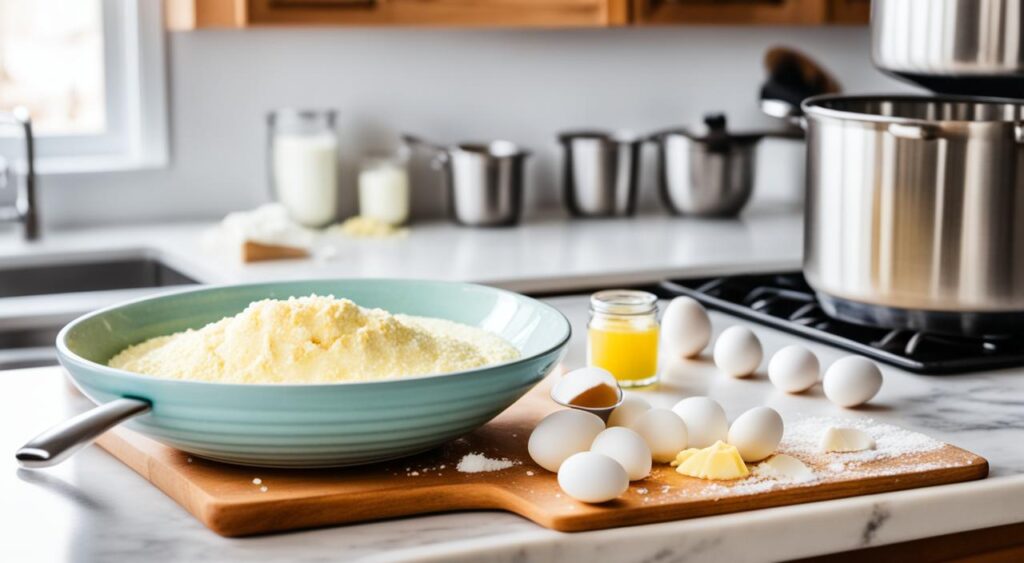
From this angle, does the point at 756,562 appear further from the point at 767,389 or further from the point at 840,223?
the point at 840,223

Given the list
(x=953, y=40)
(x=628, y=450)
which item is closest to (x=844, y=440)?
(x=628, y=450)

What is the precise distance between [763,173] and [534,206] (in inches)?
26.9

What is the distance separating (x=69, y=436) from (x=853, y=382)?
80cm

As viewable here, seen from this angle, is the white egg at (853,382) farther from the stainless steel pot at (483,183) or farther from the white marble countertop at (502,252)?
the stainless steel pot at (483,183)

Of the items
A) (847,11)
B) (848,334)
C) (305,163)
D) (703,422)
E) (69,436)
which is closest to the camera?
(69,436)

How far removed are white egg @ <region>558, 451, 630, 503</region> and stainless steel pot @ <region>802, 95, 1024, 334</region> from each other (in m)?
0.67

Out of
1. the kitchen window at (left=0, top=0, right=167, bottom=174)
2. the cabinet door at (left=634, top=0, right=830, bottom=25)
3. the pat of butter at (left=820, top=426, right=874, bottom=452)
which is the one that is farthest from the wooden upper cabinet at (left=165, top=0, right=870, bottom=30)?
the pat of butter at (left=820, top=426, right=874, bottom=452)

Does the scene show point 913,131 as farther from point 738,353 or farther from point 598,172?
point 598,172

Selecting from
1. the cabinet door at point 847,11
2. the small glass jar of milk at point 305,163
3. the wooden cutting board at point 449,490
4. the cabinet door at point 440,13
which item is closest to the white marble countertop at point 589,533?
the wooden cutting board at point 449,490

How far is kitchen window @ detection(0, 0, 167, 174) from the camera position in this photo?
297 cm

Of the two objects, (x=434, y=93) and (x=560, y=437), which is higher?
(x=434, y=93)

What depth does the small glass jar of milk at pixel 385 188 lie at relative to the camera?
3.09 m

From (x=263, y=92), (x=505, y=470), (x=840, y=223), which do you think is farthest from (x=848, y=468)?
(x=263, y=92)

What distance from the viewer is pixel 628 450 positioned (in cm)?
115
